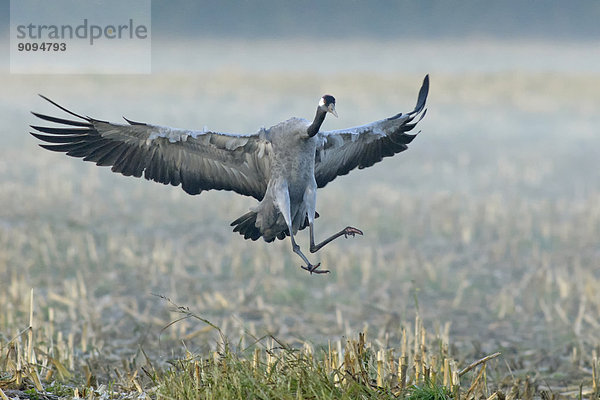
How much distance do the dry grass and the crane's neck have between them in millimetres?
1612

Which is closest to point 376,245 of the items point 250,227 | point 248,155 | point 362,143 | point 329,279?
point 329,279

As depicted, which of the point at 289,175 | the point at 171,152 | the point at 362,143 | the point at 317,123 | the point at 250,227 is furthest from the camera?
the point at 362,143

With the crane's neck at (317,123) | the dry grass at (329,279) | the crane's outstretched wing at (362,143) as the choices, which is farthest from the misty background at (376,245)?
the crane's neck at (317,123)

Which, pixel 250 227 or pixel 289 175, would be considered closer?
pixel 289 175

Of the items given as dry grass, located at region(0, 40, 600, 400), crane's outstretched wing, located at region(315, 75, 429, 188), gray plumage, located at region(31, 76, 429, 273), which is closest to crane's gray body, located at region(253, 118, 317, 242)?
gray plumage, located at region(31, 76, 429, 273)

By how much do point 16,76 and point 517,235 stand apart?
62.3 metres

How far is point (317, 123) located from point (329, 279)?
7.84 metres

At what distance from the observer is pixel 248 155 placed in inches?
316

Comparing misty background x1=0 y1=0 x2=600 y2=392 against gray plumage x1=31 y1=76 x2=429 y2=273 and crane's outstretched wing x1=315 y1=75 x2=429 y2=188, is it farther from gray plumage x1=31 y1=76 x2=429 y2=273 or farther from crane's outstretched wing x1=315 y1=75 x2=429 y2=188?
crane's outstretched wing x1=315 y1=75 x2=429 y2=188

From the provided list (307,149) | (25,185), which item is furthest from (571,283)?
(25,185)

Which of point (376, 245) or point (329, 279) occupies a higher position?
point (376, 245)

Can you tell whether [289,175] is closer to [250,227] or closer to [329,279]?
[250,227]

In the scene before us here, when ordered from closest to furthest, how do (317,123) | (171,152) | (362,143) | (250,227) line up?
(317,123) < (171,152) < (250,227) < (362,143)

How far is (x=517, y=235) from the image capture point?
18078 millimetres
